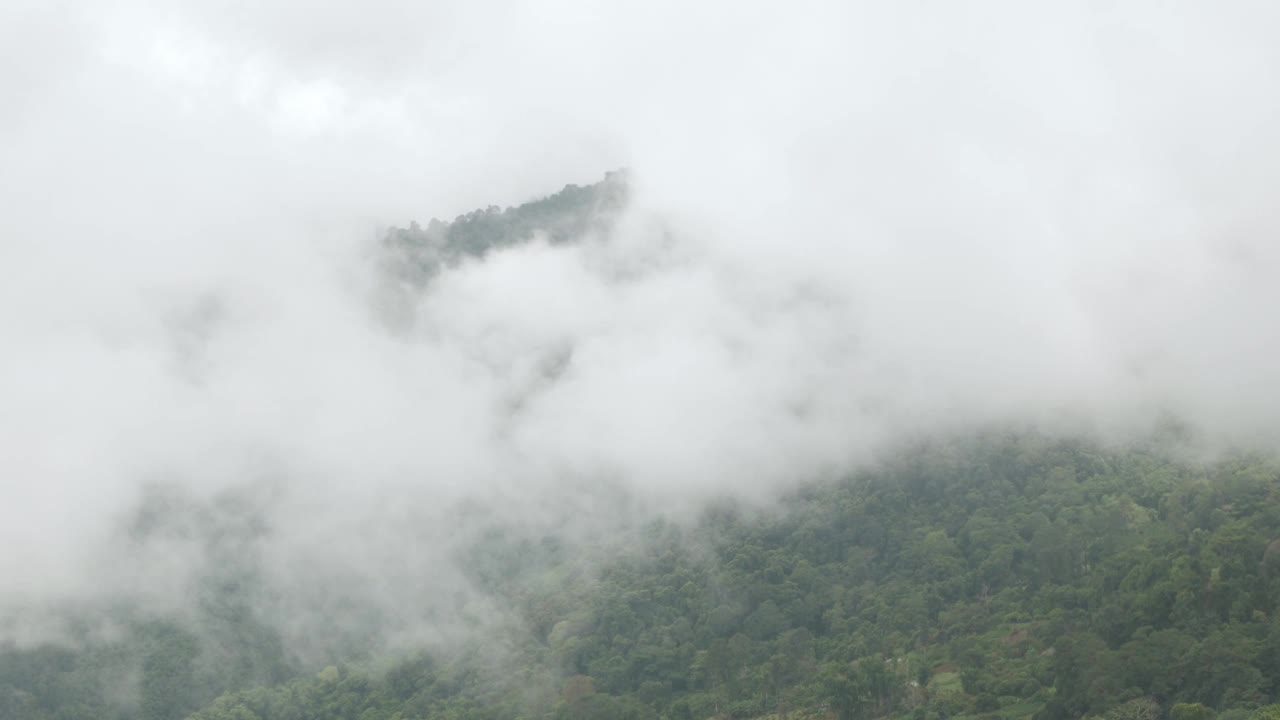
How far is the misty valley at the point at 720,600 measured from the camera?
68500mm

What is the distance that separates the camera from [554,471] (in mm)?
121938

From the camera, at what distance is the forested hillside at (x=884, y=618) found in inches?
2608

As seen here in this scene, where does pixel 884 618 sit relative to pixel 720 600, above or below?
below

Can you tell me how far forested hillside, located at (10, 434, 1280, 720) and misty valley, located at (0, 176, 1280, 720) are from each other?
188 mm

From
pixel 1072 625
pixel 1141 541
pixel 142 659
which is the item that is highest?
pixel 142 659

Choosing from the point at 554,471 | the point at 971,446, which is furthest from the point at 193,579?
the point at 971,446

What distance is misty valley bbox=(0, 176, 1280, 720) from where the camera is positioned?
68.5m

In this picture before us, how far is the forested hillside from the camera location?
66.2 metres

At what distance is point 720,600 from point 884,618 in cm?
1191

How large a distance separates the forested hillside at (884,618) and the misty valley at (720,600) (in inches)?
7.4

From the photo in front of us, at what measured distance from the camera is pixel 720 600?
91.2 metres

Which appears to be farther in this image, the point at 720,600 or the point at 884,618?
the point at 720,600

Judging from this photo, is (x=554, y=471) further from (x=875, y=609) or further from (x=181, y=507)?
(x=875, y=609)

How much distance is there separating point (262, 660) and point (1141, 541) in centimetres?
6180
